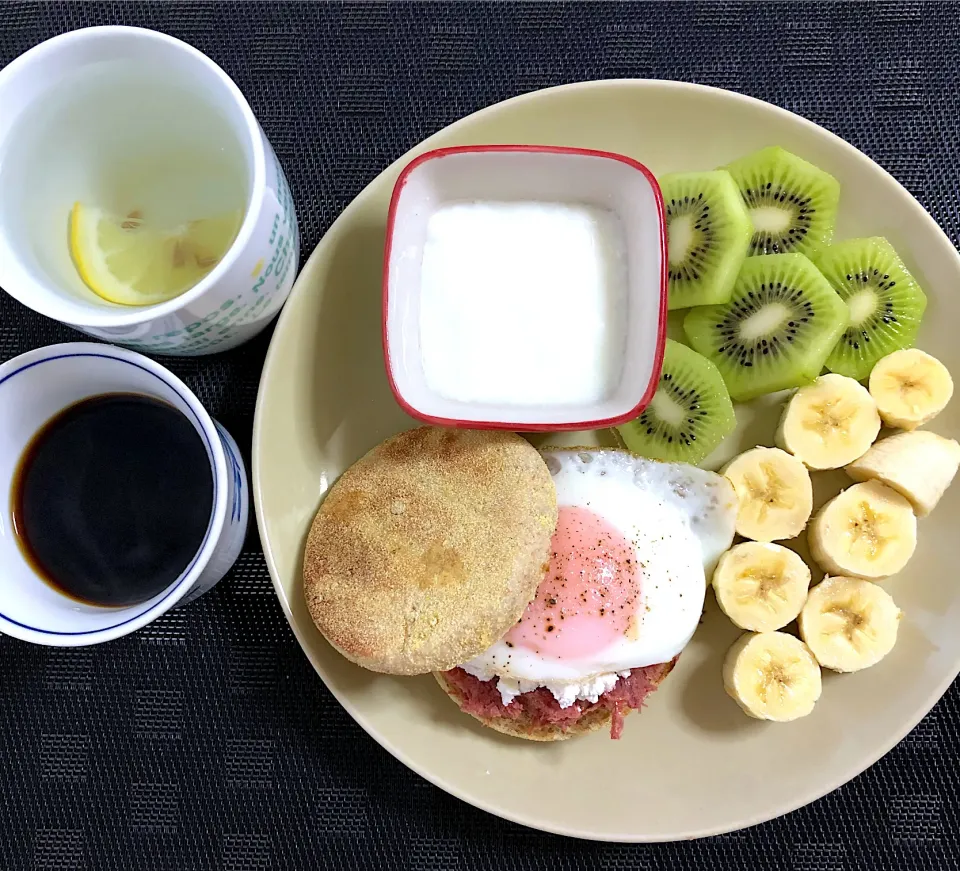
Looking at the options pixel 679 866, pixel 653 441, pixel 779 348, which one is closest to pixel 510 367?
pixel 653 441

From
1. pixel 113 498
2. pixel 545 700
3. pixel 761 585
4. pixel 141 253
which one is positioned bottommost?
pixel 545 700

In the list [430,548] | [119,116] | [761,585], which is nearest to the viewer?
[119,116]

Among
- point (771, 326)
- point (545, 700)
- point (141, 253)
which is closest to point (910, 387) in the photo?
point (771, 326)

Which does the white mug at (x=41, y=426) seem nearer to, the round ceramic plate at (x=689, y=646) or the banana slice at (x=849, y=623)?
the round ceramic plate at (x=689, y=646)

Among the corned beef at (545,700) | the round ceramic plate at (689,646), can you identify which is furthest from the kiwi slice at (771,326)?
the corned beef at (545,700)

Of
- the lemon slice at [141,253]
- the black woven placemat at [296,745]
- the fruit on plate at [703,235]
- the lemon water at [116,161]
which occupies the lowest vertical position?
the black woven placemat at [296,745]

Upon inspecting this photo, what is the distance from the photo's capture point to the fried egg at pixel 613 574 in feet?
4.24

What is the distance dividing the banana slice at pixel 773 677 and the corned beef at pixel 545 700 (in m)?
0.12

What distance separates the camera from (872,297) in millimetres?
1346

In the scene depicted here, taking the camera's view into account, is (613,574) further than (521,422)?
Yes

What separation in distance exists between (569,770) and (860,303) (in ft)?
3.09

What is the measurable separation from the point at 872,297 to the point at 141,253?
118 centimetres

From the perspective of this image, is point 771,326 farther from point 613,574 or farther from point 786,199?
point 613,574

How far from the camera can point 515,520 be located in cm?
122
